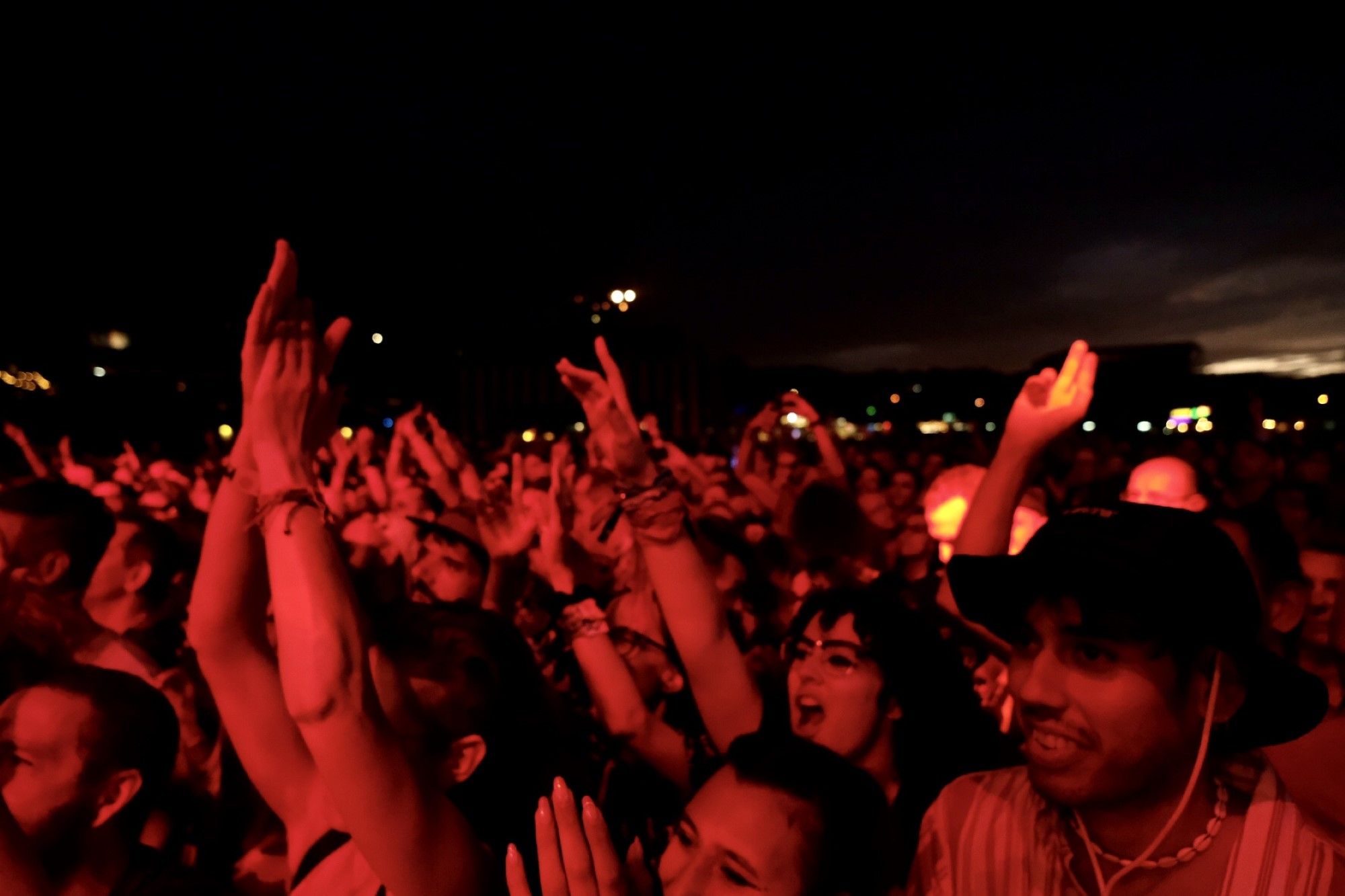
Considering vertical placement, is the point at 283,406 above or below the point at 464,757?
above

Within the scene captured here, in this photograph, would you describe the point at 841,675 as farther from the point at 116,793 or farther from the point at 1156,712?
the point at 116,793

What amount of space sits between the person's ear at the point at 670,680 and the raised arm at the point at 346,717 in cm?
167

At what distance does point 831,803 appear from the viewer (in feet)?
5.62

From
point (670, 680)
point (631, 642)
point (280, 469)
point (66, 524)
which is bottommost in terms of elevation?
point (670, 680)

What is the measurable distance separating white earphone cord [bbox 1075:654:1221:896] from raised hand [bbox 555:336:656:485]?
1.55 meters

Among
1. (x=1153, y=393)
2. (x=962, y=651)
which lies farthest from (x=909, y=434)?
(x=962, y=651)

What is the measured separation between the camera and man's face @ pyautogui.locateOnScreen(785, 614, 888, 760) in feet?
7.31

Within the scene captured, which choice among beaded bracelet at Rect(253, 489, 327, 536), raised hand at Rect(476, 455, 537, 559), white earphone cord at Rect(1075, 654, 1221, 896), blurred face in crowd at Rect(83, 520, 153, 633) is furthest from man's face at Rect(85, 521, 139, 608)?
white earphone cord at Rect(1075, 654, 1221, 896)

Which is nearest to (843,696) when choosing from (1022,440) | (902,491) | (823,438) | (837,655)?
(837,655)

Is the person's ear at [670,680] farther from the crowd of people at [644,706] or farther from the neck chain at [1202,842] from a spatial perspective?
the neck chain at [1202,842]

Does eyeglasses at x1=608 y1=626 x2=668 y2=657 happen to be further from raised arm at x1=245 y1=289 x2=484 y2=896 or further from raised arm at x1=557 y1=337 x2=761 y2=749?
raised arm at x1=245 y1=289 x2=484 y2=896

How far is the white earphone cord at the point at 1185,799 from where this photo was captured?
4.26 ft

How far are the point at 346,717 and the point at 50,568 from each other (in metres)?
2.59

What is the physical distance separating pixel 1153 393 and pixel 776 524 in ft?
118
